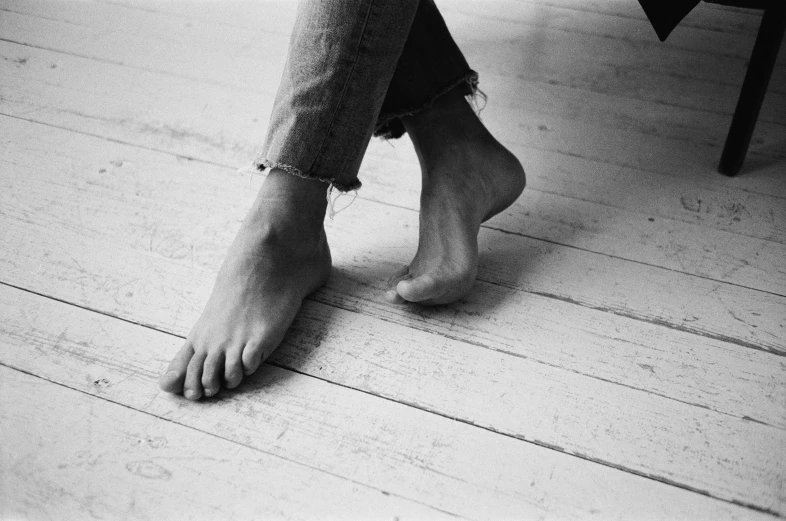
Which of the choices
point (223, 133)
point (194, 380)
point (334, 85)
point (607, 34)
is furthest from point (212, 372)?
point (607, 34)

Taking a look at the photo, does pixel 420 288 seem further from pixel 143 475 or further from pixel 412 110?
pixel 143 475

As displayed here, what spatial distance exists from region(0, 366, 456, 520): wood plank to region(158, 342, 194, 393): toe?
40mm

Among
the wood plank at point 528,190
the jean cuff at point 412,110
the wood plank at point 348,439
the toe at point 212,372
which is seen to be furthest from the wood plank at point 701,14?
the toe at point 212,372

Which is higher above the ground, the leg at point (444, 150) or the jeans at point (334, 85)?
the jeans at point (334, 85)

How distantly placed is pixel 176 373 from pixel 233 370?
0.07 metres

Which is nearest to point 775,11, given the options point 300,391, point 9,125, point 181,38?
point 300,391

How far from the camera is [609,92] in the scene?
1445mm

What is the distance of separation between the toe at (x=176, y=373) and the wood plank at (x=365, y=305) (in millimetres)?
93

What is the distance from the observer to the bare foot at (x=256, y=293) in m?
0.84

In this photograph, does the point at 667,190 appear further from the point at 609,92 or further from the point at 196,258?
the point at 196,258

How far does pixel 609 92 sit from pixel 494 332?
0.75m

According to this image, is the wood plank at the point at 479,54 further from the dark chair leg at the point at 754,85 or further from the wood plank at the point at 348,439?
the wood plank at the point at 348,439

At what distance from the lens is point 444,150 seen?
1011mm

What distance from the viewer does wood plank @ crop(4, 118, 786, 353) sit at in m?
0.96
